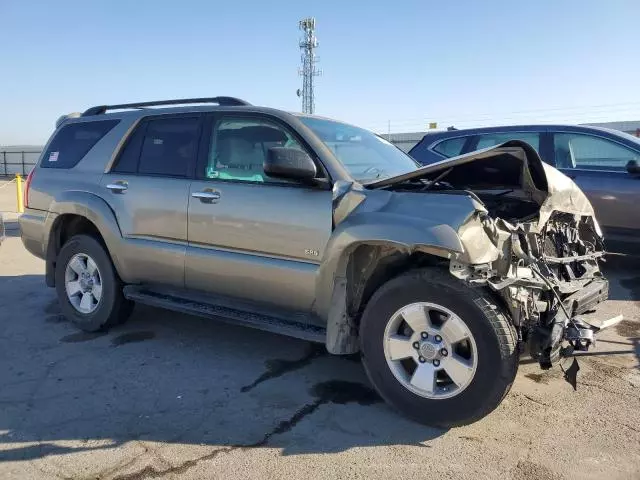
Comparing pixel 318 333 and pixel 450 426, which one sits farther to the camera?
pixel 318 333

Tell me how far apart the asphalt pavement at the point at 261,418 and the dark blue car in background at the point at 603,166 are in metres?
2.23

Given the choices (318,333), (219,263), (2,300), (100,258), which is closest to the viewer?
(318,333)

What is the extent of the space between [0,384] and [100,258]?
1337 millimetres

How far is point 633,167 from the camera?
644 cm

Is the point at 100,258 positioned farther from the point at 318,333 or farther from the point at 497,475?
the point at 497,475

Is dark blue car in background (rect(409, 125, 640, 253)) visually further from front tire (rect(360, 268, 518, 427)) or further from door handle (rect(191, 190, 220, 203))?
door handle (rect(191, 190, 220, 203))

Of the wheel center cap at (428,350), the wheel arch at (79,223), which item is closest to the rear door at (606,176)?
the wheel center cap at (428,350)

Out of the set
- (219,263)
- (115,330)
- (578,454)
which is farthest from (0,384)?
(578,454)

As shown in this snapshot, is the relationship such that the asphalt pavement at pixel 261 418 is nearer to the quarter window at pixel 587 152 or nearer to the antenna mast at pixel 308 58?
the quarter window at pixel 587 152

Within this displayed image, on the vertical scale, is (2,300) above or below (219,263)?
below

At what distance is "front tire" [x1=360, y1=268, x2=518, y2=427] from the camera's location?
3008mm

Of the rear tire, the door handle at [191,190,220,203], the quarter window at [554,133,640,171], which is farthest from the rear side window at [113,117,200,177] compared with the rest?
the quarter window at [554,133,640,171]

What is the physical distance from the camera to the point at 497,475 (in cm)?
274

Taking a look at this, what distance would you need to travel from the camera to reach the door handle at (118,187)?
4.65 metres
